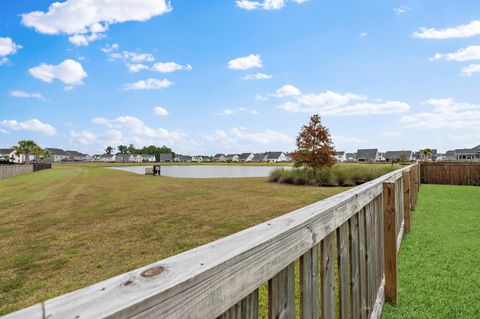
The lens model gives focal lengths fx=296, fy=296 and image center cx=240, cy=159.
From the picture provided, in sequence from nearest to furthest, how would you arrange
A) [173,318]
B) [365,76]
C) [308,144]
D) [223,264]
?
[173,318], [223,264], [308,144], [365,76]

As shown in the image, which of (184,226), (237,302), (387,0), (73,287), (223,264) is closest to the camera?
(223,264)

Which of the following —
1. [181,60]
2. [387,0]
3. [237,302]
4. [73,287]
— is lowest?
[73,287]

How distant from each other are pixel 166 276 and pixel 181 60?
41.4 metres

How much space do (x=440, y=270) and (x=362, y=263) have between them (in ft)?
9.60

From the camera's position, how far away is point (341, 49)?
2462 centimetres

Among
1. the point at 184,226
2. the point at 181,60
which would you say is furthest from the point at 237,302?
the point at 181,60

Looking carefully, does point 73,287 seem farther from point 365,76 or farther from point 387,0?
point 365,76

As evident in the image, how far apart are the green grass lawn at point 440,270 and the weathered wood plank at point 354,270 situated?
4.50 feet

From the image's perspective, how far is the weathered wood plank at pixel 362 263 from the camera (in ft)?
8.50

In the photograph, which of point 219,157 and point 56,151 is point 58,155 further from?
point 219,157

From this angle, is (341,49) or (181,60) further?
(181,60)

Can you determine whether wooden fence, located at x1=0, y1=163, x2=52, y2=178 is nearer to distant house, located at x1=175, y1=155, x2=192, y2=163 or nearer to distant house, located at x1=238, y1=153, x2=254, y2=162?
distant house, located at x1=238, y1=153, x2=254, y2=162

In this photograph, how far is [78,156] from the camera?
514 feet

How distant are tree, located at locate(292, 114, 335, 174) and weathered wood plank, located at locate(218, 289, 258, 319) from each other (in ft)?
75.5
